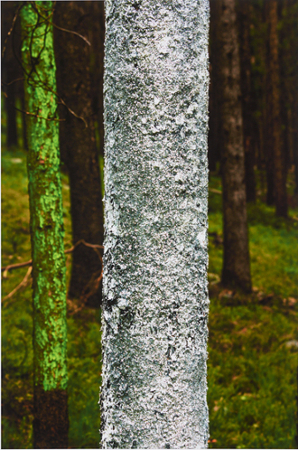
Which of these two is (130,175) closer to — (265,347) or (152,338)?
(152,338)

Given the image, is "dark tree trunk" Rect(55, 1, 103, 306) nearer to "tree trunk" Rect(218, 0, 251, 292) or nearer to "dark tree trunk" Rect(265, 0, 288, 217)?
"tree trunk" Rect(218, 0, 251, 292)

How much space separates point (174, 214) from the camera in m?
1.10

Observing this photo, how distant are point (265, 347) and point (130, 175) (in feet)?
17.8

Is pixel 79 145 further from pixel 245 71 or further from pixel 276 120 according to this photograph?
pixel 245 71

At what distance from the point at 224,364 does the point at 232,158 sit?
13.2 ft

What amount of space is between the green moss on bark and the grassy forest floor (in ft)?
3.47

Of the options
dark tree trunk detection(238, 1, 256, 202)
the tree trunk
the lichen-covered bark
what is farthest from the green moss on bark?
dark tree trunk detection(238, 1, 256, 202)

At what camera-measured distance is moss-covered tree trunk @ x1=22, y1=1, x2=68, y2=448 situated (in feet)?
9.80

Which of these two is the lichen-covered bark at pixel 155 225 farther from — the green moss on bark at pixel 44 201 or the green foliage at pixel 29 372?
the green foliage at pixel 29 372

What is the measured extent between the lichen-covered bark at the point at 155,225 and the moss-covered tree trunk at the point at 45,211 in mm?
2040

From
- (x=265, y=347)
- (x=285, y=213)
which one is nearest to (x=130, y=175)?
(x=265, y=347)

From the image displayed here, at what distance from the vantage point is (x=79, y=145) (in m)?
5.89

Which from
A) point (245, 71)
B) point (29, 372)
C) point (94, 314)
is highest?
point (245, 71)

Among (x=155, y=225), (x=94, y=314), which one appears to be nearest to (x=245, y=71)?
(x=94, y=314)
